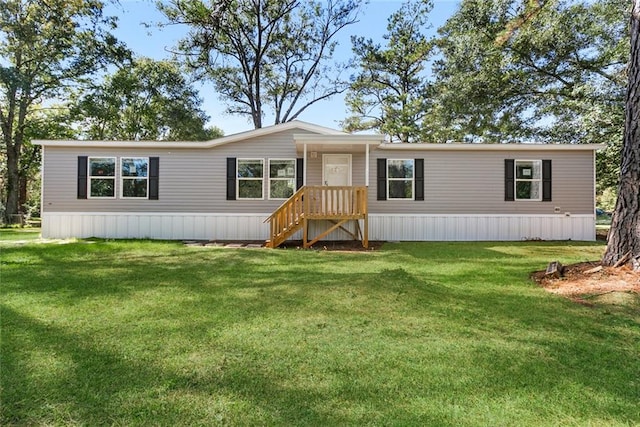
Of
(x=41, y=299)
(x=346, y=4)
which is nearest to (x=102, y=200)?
(x=41, y=299)

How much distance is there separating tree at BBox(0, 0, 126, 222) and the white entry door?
13028mm

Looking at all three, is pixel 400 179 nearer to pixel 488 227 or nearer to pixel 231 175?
pixel 488 227

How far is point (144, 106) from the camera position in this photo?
2028cm

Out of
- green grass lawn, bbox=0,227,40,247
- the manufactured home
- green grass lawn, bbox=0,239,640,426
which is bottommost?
green grass lawn, bbox=0,239,640,426

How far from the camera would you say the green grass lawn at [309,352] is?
1.75m

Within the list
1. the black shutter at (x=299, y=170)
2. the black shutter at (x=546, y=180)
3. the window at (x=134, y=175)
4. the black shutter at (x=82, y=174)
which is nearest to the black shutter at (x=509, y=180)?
the black shutter at (x=546, y=180)

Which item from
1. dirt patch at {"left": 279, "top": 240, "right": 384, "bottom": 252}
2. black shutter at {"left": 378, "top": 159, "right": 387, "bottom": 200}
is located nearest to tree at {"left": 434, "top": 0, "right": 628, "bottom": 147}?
black shutter at {"left": 378, "top": 159, "right": 387, "bottom": 200}

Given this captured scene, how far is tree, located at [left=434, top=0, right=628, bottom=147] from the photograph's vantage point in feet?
39.6

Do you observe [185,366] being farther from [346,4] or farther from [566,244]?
[346,4]

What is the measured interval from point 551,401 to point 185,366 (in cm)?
218

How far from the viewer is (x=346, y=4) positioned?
18.2 metres

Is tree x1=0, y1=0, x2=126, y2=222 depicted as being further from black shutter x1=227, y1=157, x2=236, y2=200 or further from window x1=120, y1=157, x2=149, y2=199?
black shutter x1=227, y1=157, x2=236, y2=200

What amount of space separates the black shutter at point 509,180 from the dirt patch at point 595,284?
5.21 m

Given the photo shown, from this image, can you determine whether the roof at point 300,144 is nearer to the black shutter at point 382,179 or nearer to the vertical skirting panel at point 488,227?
the black shutter at point 382,179
